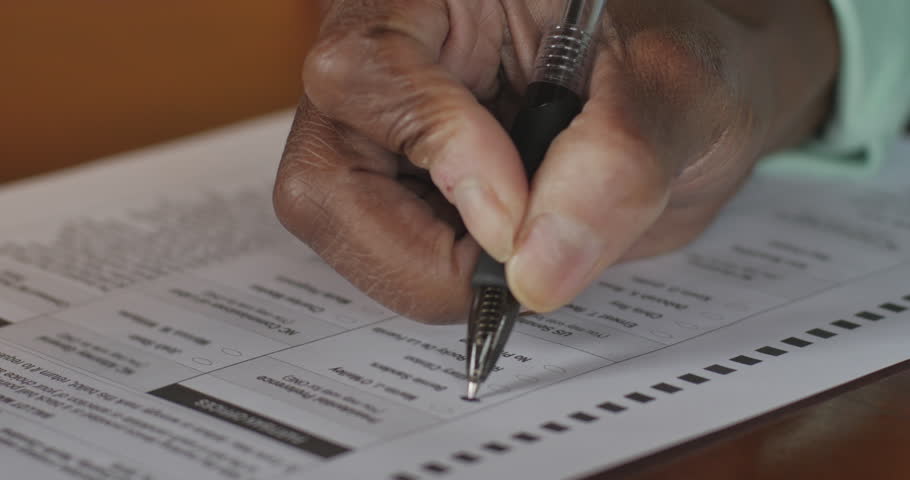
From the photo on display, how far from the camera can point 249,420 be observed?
0.47 metres

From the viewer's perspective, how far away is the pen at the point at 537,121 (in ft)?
1.57

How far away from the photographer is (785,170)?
33.6 inches

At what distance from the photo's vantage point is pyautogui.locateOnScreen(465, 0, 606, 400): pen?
48cm

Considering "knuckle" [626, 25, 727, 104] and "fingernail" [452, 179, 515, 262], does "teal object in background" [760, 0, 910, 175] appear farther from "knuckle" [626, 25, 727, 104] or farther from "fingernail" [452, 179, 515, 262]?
"fingernail" [452, 179, 515, 262]

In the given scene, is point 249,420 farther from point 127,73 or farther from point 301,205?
point 127,73

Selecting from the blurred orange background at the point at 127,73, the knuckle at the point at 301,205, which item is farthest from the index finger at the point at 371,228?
the blurred orange background at the point at 127,73

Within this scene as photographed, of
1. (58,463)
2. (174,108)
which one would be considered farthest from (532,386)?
(174,108)

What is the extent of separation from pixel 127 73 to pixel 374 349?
68cm

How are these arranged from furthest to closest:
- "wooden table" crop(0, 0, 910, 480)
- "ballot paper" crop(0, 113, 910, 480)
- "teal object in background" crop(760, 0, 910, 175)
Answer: "wooden table" crop(0, 0, 910, 480) < "teal object in background" crop(760, 0, 910, 175) < "ballot paper" crop(0, 113, 910, 480)

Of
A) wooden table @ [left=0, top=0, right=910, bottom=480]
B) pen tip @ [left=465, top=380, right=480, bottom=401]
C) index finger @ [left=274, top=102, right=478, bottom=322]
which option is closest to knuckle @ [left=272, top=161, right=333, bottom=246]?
index finger @ [left=274, top=102, right=478, bottom=322]

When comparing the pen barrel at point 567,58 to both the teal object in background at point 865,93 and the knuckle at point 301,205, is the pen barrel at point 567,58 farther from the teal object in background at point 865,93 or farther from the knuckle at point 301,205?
the teal object in background at point 865,93

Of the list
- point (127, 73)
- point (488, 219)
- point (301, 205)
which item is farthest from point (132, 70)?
point (488, 219)

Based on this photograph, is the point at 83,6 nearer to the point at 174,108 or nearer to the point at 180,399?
the point at 174,108

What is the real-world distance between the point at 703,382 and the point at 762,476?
7 cm
